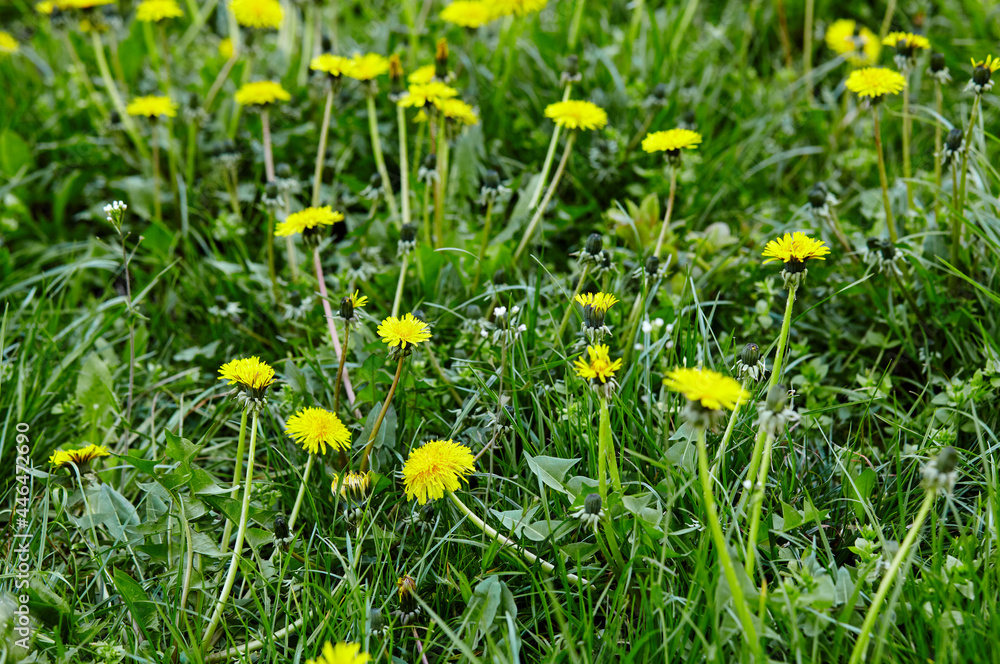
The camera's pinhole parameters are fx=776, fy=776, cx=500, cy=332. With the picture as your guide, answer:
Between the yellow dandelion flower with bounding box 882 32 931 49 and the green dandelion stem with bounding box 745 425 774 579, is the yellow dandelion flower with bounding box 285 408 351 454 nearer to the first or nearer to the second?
the green dandelion stem with bounding box 745 425 774 579

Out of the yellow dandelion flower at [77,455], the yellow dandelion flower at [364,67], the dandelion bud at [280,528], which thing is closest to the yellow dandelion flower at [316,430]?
the dandelion bud at [280,528]

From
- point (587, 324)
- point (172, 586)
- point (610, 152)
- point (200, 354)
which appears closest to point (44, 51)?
point (200, 354)

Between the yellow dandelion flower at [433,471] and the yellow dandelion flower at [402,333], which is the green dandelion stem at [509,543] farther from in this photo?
the yellow dandelion flower at [402,333]

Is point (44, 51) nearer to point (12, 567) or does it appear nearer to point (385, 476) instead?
point (12, 567)

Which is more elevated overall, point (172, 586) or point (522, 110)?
A: point (522, 110)

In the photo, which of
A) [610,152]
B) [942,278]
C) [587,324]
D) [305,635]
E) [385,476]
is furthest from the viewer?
[610,152]

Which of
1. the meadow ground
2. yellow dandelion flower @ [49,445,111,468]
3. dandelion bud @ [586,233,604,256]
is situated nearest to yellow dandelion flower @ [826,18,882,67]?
the meadow ground
